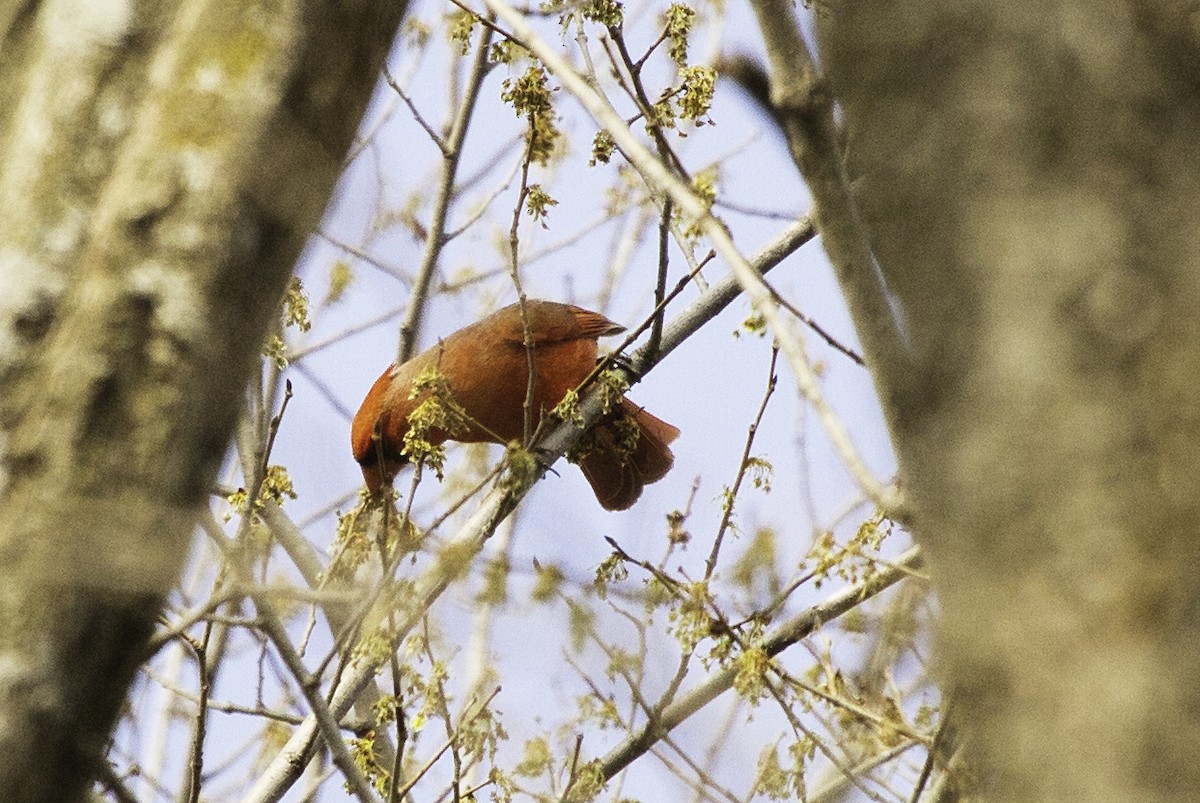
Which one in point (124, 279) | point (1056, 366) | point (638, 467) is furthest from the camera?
point (638, 467)

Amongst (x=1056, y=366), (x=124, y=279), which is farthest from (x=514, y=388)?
(x=1056, y=366)

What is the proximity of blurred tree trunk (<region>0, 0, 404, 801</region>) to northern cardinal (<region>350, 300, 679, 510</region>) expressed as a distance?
10.5 ft

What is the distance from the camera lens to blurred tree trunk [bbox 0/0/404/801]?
1462 mm

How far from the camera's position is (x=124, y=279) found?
1.57 m

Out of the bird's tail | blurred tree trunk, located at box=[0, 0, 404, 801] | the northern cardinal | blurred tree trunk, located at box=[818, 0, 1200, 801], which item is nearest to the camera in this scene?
blurred tree trunk, located at box=[818, 0, 1200, 801]

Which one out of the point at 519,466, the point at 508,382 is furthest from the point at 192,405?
the point at 508,382

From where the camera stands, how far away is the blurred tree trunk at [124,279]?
1462 millimetres

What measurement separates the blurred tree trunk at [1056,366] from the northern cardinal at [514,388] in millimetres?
3973

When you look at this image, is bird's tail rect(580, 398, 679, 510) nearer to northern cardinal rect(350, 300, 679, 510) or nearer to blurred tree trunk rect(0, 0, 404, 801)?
northern cardinal rect(350, 300, 679, 510)

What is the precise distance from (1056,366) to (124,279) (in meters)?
1.10

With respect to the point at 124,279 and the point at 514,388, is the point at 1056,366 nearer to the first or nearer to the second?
the point at 124,279

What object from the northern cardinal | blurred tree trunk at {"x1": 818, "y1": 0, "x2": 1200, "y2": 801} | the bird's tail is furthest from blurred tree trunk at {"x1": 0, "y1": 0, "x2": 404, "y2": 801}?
the bird's tail

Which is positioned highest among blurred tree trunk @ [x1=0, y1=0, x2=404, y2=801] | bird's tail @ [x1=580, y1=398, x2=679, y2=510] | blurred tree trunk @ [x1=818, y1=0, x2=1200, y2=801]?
bird's tail @ [x1=580, y1=398, x2=679, y2=510]

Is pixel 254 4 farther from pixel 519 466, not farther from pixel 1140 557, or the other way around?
pixel 519 466
